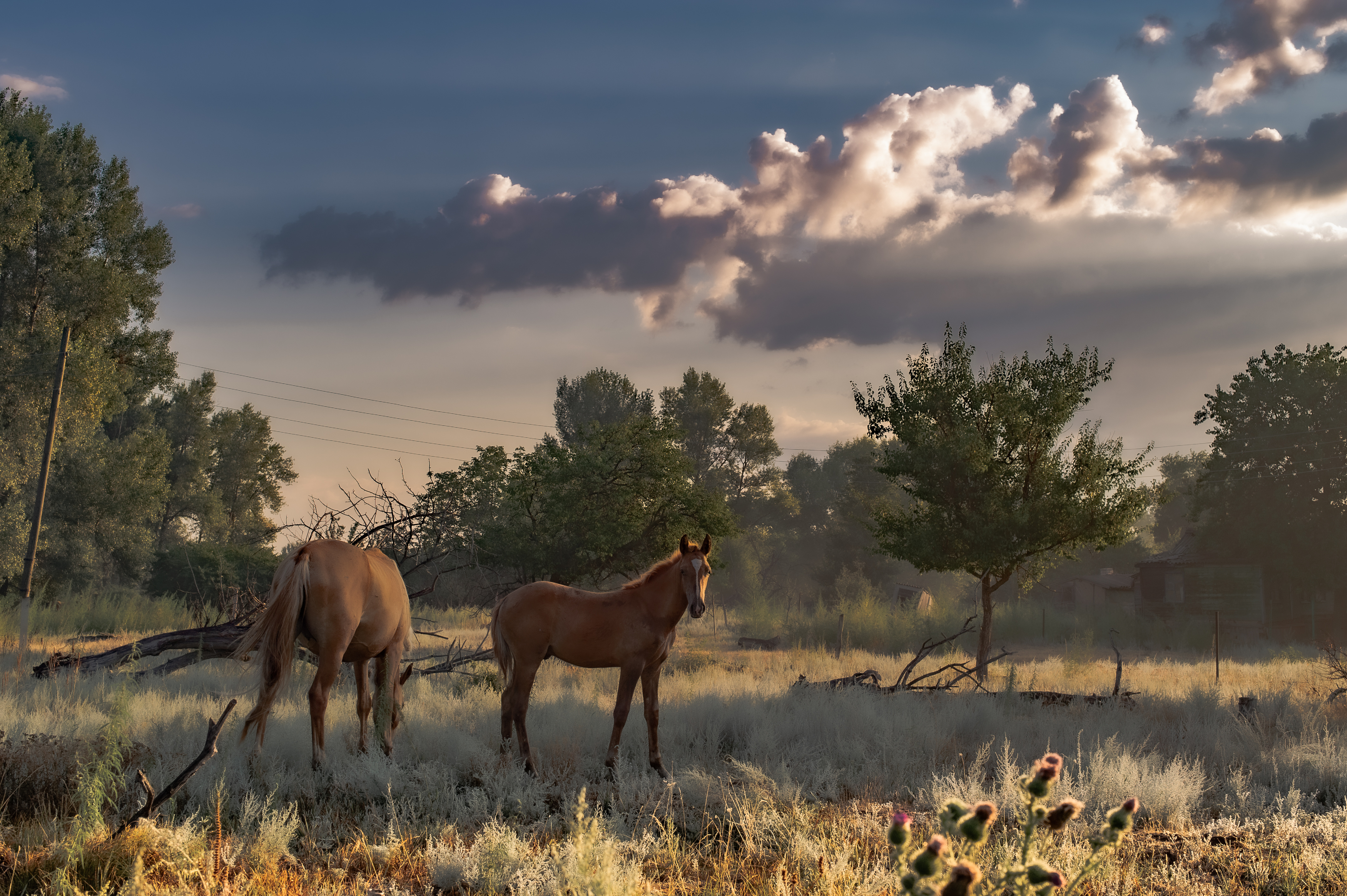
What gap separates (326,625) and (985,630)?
50.5 ft

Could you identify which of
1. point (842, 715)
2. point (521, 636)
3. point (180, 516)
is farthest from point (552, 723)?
point (180, 516)

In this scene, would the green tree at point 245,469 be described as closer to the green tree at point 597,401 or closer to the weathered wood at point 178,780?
the green tree at point 597,401

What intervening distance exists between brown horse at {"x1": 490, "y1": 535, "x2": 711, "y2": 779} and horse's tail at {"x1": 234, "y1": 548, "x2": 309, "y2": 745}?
190 cm

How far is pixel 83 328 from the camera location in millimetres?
28125

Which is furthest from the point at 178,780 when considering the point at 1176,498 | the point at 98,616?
the point at 1176,498

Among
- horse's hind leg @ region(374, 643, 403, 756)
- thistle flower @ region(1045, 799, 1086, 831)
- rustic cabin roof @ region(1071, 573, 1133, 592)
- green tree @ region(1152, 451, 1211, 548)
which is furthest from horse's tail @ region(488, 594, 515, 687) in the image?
green tree @ region(1152, 451, 1211, 548)

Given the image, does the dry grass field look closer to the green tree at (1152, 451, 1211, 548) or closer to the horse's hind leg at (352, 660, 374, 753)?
the horse's hind leg at (352, 660, 374, 753)

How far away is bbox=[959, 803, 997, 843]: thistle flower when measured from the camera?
7.42ft

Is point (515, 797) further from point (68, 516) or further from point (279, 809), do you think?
point (68, 516)

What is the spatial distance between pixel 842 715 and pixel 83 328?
96.7ft

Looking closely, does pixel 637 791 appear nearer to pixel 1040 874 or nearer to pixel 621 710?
pixel 621 710

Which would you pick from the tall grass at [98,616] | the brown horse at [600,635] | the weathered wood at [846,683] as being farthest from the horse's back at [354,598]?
the tall grass at [98,616]

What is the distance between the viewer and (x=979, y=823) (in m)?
2.33

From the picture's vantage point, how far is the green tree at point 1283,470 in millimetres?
35688
